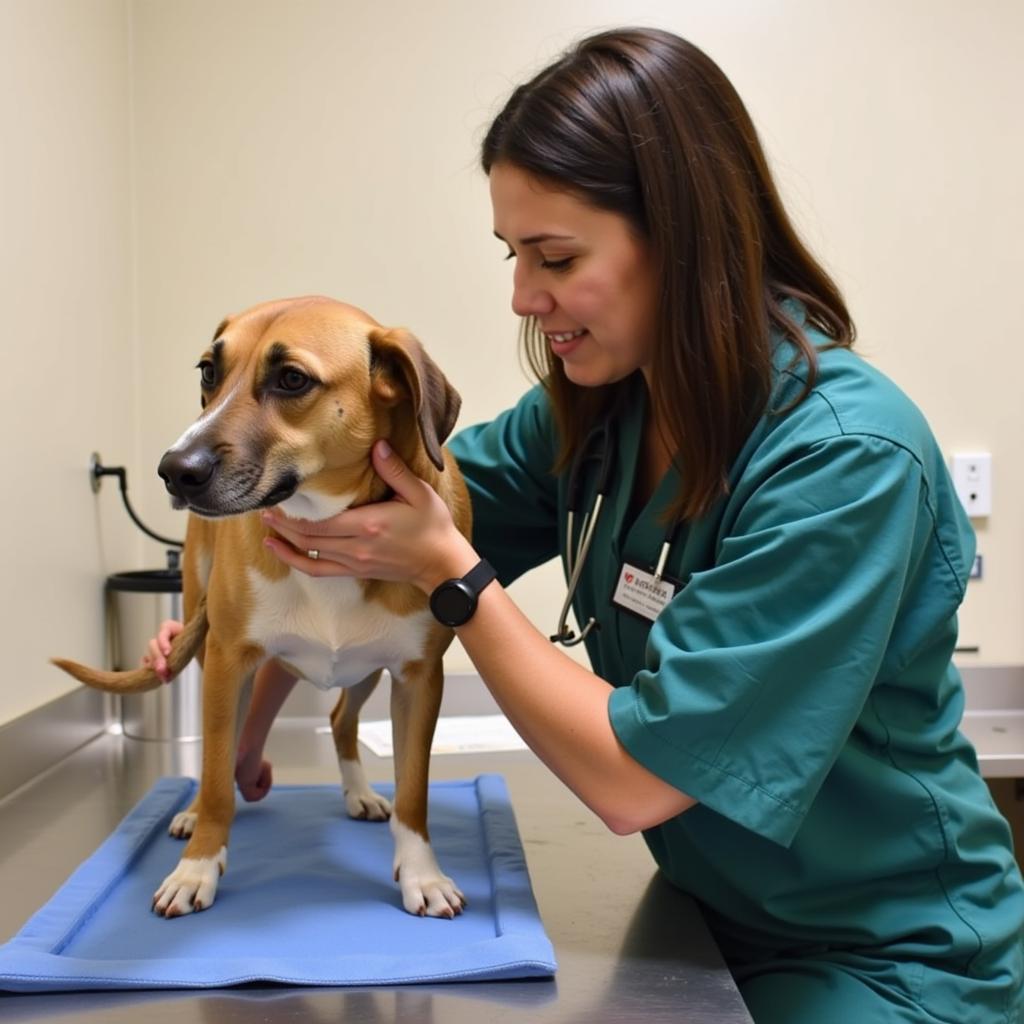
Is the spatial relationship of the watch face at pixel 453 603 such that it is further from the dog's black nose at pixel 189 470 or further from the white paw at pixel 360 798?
the white paw at pixel 360 798

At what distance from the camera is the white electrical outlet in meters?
2.28

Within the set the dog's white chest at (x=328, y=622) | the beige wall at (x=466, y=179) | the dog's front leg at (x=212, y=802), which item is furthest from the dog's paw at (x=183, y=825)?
the beige wall at (x=466, y=179)

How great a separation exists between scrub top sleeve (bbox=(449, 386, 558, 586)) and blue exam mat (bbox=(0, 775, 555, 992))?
38cm

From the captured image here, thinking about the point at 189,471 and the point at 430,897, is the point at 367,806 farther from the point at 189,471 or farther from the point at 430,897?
the point at 189,471

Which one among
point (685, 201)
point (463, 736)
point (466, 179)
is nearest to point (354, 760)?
point (463, 736)

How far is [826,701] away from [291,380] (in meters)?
0.59

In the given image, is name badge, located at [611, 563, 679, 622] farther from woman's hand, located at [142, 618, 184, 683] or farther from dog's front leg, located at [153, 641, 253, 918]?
woman's hand, located at [142, 618, 184, 683]

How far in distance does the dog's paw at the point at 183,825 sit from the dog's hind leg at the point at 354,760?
21cm

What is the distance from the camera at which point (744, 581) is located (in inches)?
41.0

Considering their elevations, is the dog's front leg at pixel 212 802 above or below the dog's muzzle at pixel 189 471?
below

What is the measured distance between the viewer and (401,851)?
1223mm

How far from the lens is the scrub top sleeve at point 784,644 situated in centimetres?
101

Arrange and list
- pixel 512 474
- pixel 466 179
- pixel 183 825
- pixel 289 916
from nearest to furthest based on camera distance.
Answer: pixel 289 916 < pixel 183 825 < pixel 512 474 < pixel 466 179

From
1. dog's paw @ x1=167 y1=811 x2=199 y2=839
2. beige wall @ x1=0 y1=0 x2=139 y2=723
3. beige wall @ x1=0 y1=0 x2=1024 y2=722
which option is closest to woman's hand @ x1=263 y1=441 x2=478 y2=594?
dog's paw @ x1=167 y1=811 x2=199 y2=839
